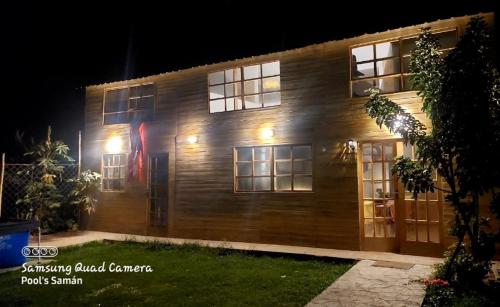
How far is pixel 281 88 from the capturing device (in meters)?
9.49

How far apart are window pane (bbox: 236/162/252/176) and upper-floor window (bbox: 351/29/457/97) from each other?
3230 mm

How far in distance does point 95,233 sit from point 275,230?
19.7ft

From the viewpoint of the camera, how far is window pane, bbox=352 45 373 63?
8.98 metres

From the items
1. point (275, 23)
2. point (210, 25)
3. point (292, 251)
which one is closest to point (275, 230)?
point (292, 251)

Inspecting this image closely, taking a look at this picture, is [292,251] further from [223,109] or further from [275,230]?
[223,109]

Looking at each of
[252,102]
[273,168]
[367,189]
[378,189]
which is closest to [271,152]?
[273,168]

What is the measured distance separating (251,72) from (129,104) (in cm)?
444

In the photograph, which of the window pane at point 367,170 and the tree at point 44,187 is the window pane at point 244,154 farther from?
the tree at point 44,187

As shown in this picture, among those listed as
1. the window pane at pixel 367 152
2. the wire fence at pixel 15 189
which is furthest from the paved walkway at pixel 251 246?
the window pane at pixel 367 152

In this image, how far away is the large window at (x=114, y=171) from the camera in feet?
39.4

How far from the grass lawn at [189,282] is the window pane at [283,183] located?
182 centimetres

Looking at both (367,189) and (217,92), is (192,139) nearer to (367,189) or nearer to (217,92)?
(217,92)

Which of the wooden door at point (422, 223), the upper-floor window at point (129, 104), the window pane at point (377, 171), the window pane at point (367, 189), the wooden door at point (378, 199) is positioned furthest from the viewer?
the upper-floor window at point (129, 104)

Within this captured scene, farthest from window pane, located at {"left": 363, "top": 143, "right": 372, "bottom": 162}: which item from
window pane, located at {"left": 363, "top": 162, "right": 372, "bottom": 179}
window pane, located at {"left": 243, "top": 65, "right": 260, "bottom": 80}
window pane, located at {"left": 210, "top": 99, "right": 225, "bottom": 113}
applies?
window pane, located at {"left": 210, "top": 99, "right": 225, "bottom": 113}
